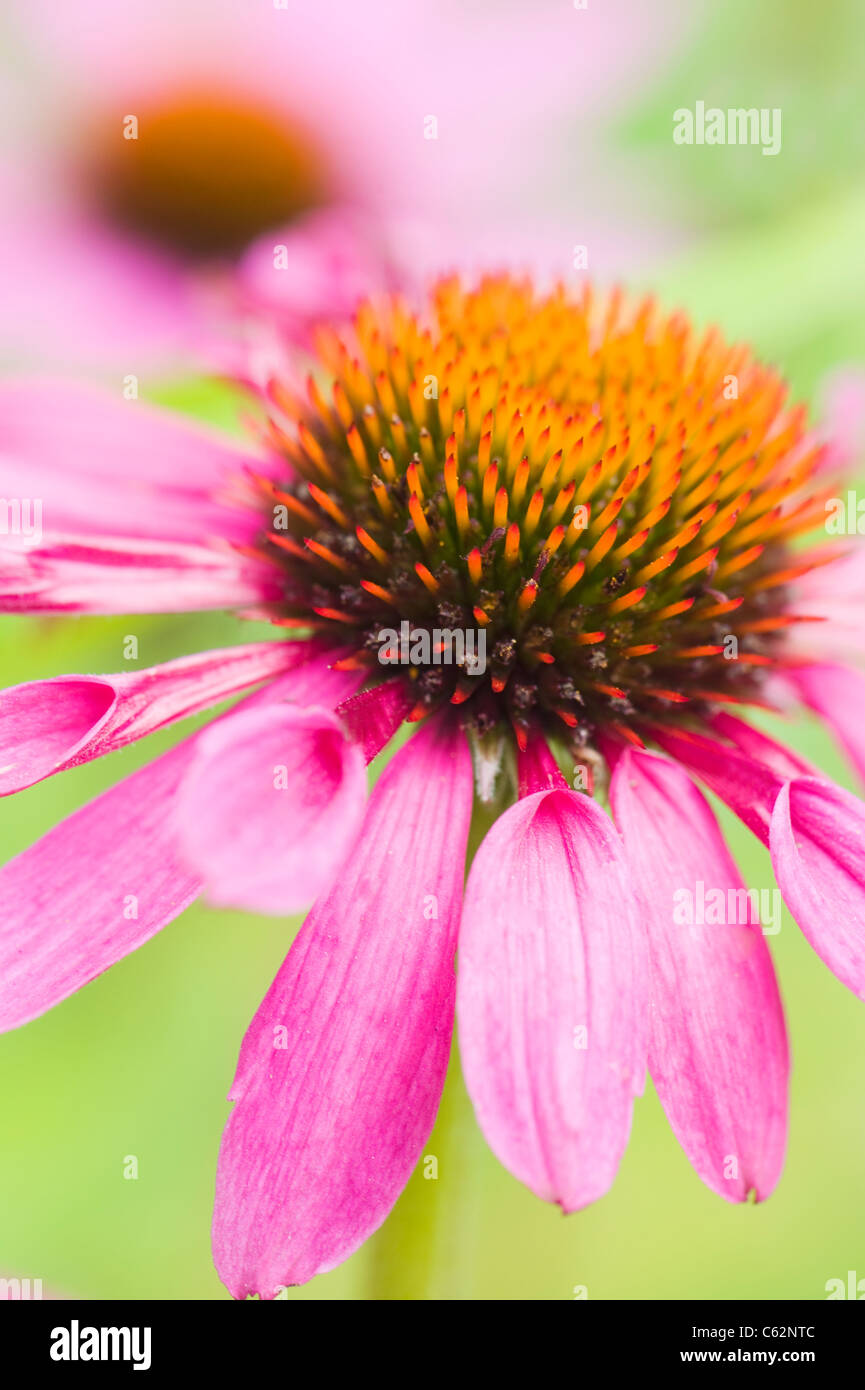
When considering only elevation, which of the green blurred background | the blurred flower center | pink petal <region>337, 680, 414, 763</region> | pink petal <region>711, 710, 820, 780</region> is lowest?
the green blurred background

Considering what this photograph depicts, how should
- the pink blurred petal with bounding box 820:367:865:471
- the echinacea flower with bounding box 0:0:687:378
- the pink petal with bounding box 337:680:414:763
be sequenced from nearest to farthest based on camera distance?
the pink petal with bounding box 337:680:414:763
the pink blurred petal with bounding box 820:367:865:471
the echinacea flower with bounding box 0:0:687:378

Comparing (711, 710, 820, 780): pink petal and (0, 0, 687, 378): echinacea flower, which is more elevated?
(0, 0, 687, 378): echinacea flower

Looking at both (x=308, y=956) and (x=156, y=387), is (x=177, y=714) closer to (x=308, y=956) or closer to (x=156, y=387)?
(x=308, y=956)

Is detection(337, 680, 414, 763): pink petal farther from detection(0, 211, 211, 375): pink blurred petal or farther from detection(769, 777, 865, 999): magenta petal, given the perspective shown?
detection(0, 211, 211, 375): pink blurred petal

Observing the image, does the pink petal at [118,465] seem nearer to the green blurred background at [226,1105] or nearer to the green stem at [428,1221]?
the green blurred background at [226,1105]

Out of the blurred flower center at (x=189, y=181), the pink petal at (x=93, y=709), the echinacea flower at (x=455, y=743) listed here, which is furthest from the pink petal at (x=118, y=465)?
the blurred flower center at (x=189, y=181)

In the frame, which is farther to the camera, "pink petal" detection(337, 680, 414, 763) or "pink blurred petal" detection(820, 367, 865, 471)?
"pink blurred petal" detection(820, 367, 865, 471)

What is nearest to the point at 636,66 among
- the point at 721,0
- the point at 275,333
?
the point at 721,0

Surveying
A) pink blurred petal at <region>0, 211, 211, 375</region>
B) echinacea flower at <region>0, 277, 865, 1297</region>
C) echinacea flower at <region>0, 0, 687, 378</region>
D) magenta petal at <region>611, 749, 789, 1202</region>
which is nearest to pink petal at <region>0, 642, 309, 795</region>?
echinacea flower at <region>0, 277, 865, 1297</region>
